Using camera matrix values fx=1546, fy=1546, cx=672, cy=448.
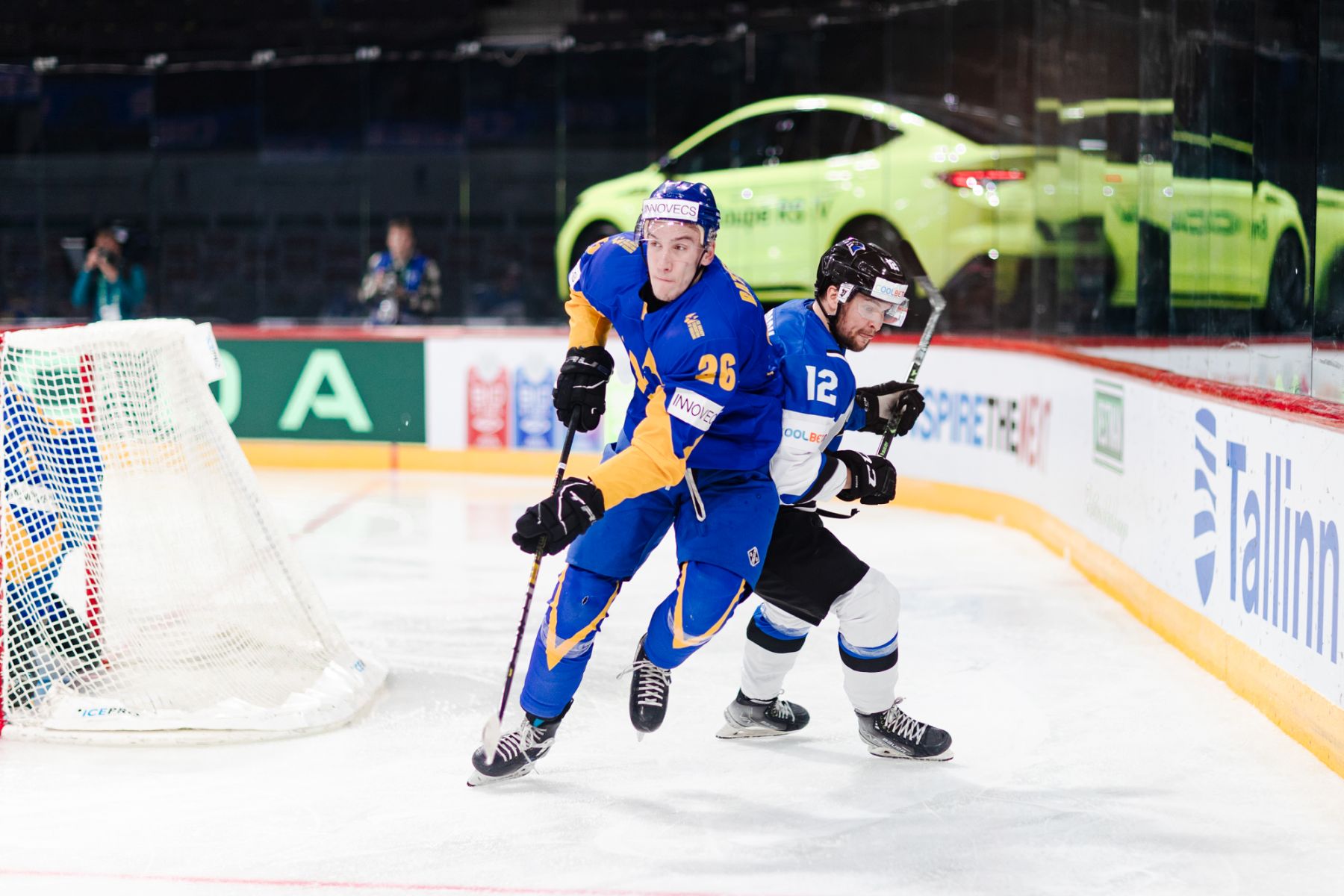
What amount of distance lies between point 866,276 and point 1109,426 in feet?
9.39

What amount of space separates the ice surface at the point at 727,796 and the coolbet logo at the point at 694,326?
3.41 ft

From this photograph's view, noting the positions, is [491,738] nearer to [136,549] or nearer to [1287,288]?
[136,549]

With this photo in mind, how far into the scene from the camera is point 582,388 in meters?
3.37

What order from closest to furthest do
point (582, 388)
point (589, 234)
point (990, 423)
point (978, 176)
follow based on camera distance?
point (582, 388) → point (990, 423) → point (978, 176) → point (589, 234)

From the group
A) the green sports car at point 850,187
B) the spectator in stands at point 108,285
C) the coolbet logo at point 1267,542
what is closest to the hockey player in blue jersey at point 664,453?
the coolbet logo at point 1267,542

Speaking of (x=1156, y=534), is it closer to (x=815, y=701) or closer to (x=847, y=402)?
(x=815, y=701)

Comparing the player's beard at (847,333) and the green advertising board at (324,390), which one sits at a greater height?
the player's beard at (847,333)

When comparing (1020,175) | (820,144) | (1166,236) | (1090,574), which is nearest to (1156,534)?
(1090,574)

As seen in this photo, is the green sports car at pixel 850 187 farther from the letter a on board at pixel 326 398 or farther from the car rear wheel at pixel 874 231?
the letter a on board at pixel 326 398

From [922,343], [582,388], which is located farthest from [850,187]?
[582,388]

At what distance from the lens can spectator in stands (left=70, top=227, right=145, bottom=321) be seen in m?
11.5

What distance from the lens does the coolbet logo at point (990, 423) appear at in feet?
23.8

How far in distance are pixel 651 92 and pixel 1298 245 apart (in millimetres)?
7269

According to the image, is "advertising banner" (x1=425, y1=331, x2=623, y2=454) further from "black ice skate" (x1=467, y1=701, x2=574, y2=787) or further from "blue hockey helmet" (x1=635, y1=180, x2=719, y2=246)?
"blue hockey helmet" (x1=635, y1=180, x2=719, y2=246)
